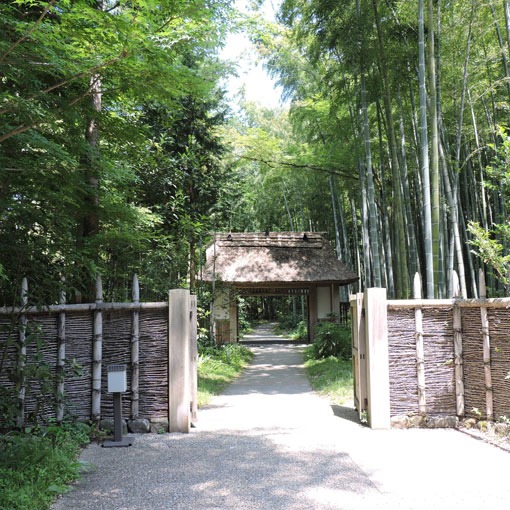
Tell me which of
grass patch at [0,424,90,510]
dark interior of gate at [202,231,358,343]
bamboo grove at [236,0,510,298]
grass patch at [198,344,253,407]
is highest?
bamboo grove at [236,0,510,298]

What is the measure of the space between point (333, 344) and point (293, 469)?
285 inches

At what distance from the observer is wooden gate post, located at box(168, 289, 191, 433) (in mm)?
5004

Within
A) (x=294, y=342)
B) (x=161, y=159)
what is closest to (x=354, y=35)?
(x=161, y=159)

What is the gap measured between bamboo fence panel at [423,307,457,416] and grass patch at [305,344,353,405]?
5.34ft

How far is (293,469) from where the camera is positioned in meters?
3.75

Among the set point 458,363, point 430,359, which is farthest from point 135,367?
point 458,363

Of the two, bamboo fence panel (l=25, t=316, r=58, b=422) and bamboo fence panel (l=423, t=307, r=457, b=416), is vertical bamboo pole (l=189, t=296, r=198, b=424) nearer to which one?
bamboo fence panel (l=25, t=316, r=58, b=422)

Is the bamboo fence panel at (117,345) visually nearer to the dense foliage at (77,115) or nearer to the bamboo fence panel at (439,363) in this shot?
the dense foliage at (77,115)

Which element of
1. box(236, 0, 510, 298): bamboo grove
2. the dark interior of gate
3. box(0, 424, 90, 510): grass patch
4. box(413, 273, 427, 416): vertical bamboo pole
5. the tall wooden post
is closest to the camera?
box(0, 424, 90, 510): grass patch

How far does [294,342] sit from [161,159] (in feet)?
31.0

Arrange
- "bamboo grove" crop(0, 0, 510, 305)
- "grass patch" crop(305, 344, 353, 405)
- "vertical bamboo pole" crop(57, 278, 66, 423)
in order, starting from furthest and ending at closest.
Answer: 1. "grass patch" crop(305, 344, 353, 405)
2. "vertical bamboo pole" crop(57, 278, 66, 423)
3. "bamboo grove" crop(0, 0, 510, 305)

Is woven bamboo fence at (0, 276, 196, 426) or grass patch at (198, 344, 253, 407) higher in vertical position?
woven bamboo fence at (0, 276, 196, 426)

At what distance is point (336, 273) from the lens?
15.3 meters

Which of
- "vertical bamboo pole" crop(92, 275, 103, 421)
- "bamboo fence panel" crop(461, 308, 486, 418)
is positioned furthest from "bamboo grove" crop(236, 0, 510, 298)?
"vertical bamboo pole" crop(92, 275, 103, 421)
